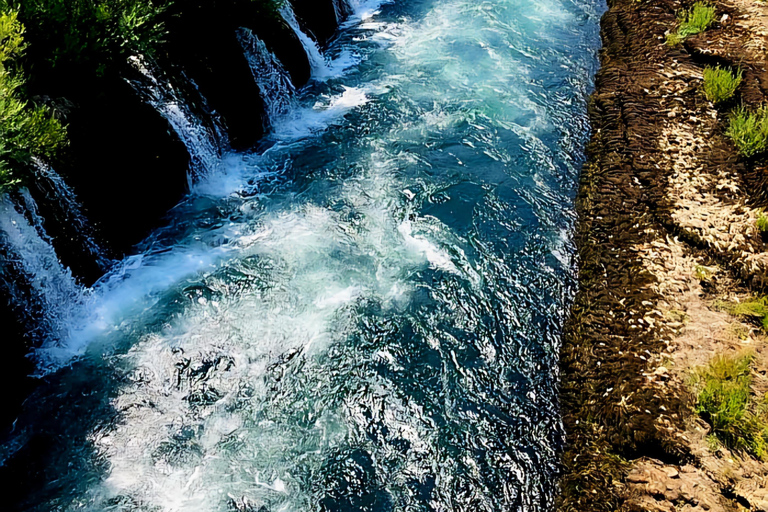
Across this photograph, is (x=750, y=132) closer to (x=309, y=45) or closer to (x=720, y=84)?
(x=720, y=84)

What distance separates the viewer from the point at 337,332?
682 centimetres

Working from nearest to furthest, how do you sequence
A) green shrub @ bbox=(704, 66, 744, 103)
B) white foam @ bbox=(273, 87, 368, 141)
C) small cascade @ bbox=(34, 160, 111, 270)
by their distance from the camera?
small cascade @ bbox=(34, 160, 111, 270), green shrub @ bbox=(704, 66, 744, 103), white foam @ bbox=(273, 87, 368, 141)

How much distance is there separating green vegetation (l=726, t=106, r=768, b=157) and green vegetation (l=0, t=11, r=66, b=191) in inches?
349

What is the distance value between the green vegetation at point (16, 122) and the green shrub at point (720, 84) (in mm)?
9453

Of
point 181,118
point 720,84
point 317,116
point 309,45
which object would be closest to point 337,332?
point 181,118

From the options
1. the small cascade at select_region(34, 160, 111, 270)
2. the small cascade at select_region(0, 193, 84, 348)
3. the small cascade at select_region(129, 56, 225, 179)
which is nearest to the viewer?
the small cascade at select_region(0, 193, 84, 348)

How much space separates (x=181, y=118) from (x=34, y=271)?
3.04 meters

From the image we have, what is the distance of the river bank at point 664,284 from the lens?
5348 millimetres

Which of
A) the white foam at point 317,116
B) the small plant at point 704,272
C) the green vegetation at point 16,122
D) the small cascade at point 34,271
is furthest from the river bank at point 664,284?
the green vegetation at point 16,122

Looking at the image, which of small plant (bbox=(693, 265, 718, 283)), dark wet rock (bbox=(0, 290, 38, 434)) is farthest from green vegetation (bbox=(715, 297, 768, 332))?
dark wet rock (bbox=(0, 290, 38, 434))

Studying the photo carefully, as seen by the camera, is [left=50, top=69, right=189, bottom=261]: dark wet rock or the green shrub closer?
[left=50, top=69, right=189, bottom=261]: dark wet rock

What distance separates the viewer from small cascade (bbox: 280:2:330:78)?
11211 millimetres

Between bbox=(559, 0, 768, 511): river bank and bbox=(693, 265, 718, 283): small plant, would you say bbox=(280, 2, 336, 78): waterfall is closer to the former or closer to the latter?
bbox=(559, 0, 768, 511): river bank

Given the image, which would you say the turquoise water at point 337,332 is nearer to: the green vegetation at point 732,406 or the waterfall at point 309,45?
the waterfall at point 309,45
